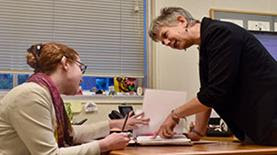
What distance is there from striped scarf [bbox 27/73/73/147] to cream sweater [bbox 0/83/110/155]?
0.19 ft

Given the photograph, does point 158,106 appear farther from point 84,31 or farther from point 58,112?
point 84,31

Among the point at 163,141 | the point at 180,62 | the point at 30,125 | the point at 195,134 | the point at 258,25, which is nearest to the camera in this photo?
the point at 30,125

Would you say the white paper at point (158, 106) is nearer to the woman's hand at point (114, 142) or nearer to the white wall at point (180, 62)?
the woman's hand at point (114, 142)

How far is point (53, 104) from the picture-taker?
175cm

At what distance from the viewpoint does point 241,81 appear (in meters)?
1.68

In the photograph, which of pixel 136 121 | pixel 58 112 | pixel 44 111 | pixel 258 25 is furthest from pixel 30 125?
pixel 258 25

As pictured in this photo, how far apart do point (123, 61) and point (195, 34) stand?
146 cm

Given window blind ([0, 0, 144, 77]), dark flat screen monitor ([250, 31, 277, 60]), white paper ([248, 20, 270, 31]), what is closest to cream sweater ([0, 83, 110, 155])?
window blind ([0, 0, 144, 77])

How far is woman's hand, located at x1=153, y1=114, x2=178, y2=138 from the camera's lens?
1848 millimetres

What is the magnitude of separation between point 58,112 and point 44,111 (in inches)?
9.6

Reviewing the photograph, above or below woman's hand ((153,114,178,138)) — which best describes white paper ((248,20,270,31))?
above

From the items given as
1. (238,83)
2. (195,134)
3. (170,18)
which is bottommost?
(195,134)

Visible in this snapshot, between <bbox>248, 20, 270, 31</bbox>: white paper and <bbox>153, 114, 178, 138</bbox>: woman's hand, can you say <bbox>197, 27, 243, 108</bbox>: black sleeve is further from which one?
<bbox>248, 20, 270, 31</bbox>: white paper

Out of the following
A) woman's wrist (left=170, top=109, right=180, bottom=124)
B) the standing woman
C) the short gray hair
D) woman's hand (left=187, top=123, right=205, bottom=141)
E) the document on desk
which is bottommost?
woman's hand (left=187, top=123, right=205, bottom=141)
